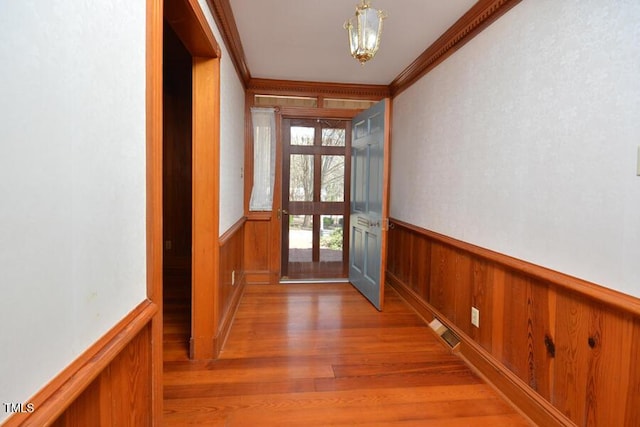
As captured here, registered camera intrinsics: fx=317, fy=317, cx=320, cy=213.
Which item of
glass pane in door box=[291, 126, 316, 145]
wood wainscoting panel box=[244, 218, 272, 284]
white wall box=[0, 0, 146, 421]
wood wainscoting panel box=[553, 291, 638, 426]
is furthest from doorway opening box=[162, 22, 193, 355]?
wood wainscoting panel box=[553, 291, 638, 426]

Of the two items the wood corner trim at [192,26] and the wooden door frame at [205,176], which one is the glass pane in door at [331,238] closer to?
the wooden door frame at [205,176]

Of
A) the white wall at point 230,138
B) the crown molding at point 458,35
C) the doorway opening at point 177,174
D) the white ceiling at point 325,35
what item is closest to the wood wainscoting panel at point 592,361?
the crown molding at point 458,35

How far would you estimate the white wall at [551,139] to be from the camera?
1248 millimetres

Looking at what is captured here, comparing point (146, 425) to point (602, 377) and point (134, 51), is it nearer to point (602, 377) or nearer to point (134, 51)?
point (134, 51)

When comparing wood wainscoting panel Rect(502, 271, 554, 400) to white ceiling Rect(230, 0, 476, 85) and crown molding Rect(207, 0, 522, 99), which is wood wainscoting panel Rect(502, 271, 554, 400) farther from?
white ceiling Rect(230, 0, 476, 85)

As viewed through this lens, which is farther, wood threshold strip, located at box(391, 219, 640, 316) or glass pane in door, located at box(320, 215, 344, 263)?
glass pane in door, located at box(320, 215, 344, 263)

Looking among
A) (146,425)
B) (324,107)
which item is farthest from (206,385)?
(324,107)

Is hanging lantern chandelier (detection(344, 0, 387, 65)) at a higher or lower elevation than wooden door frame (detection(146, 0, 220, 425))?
higher

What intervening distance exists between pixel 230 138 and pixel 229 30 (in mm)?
793

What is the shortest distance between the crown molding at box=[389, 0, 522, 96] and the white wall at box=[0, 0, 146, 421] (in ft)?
6.63

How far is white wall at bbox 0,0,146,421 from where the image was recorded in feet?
1.77

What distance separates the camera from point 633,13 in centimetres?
121

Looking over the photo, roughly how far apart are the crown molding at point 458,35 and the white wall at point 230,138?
1.71 meters

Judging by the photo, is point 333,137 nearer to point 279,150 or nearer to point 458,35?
point 279,150
